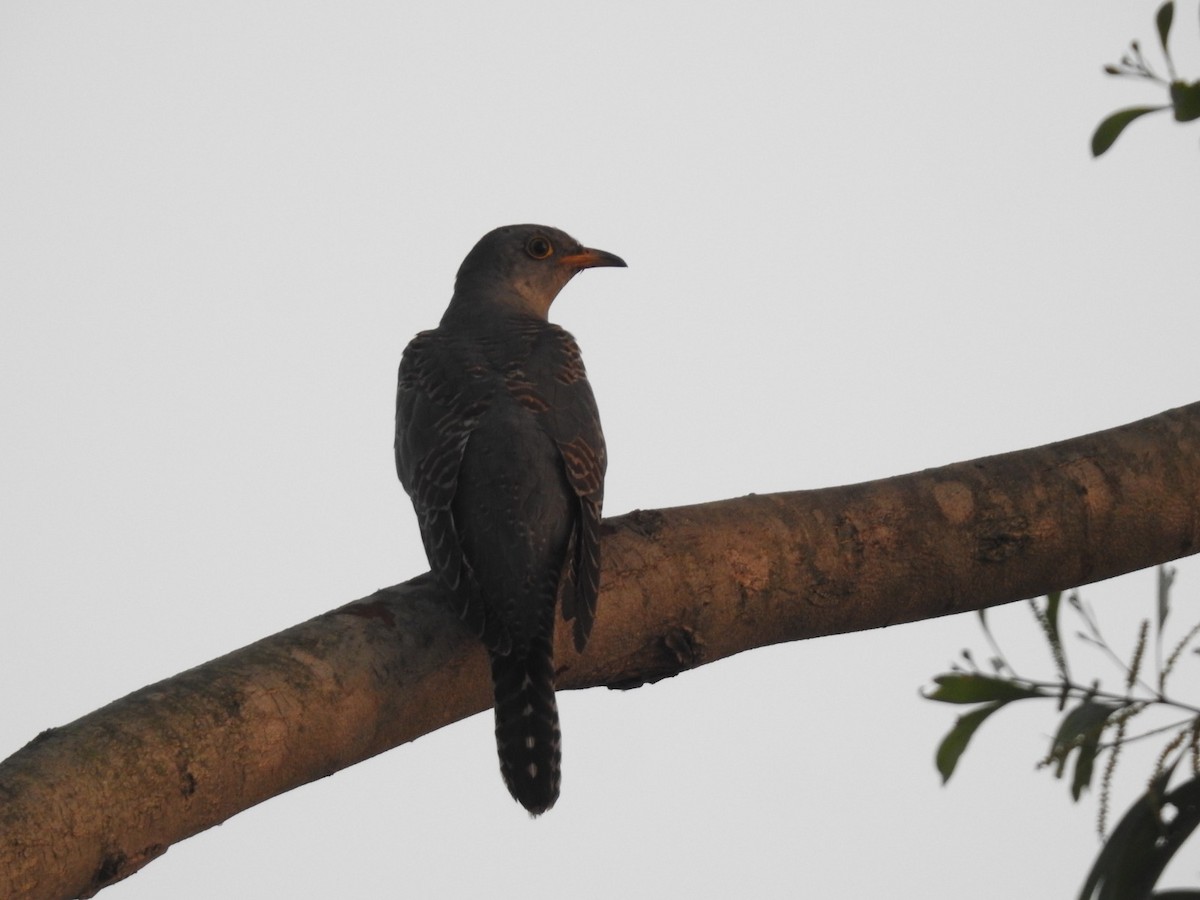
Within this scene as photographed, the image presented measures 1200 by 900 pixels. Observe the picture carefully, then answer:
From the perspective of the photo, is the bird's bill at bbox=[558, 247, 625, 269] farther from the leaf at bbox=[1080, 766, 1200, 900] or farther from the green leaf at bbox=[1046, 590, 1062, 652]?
the leaf at bbox=[1080, 766, 1200, 900]

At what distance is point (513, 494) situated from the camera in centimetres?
476

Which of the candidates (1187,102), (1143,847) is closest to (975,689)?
(1143,847)

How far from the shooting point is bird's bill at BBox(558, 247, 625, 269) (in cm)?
757

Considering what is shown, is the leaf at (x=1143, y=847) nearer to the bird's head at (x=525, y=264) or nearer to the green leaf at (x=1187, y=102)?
the green leaf at (x=1187, y=102)

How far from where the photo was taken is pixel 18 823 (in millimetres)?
2969

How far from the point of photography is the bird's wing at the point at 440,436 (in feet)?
14.5

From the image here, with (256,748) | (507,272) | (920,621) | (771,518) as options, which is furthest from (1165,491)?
(507,272)

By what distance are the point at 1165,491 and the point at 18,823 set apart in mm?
3223

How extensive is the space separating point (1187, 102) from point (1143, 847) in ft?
4.04

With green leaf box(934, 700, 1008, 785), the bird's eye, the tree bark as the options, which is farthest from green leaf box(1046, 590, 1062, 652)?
the bird's eye

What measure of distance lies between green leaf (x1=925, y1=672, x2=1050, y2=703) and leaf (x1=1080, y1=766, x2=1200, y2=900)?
28 cm

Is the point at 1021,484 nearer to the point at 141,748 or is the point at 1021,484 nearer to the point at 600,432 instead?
the point at 600,432

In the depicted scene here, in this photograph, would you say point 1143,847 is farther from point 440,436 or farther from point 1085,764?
point 440,436

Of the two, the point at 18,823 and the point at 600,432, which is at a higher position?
the point at 600,432
